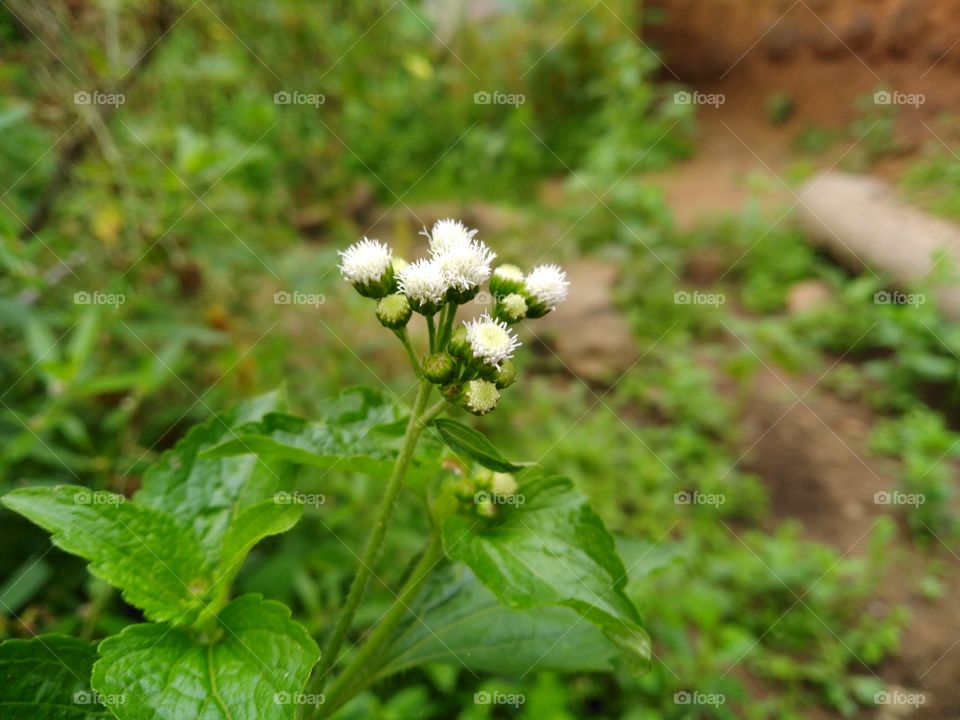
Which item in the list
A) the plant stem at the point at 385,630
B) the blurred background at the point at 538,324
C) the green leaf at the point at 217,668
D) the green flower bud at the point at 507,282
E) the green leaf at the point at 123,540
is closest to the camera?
the green leaf at the point at 217,668

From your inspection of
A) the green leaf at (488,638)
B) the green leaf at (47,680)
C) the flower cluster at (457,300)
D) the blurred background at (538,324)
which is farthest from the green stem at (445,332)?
the green leaf at (47,680)

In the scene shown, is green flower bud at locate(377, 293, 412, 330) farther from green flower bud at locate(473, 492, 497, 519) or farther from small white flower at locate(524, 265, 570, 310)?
green flower bud at locate(473, 492, 497, 519)

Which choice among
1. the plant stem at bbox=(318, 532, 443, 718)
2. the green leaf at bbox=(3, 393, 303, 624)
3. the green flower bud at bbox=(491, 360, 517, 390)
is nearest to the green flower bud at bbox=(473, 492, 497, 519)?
the plant stem at bbox=(318, 532, 443, 718)

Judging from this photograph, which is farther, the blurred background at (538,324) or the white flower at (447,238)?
the blurred background at (538,324)

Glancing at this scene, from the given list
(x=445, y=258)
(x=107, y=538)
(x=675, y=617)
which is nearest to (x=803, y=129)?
(x=675, y=617)

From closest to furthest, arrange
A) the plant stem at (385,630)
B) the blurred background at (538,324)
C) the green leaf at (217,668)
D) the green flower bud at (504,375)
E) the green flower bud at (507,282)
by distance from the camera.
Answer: the green leaf at (217,668), the green flower bud at (504,375), the plant stem at (385,630), the green flower bud at (507,282), the blurred background at (538,324)

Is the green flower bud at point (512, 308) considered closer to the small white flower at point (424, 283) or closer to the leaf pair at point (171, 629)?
the small white flower at point (424, 283)

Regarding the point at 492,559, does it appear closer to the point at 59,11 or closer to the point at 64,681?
the point at 64,681
